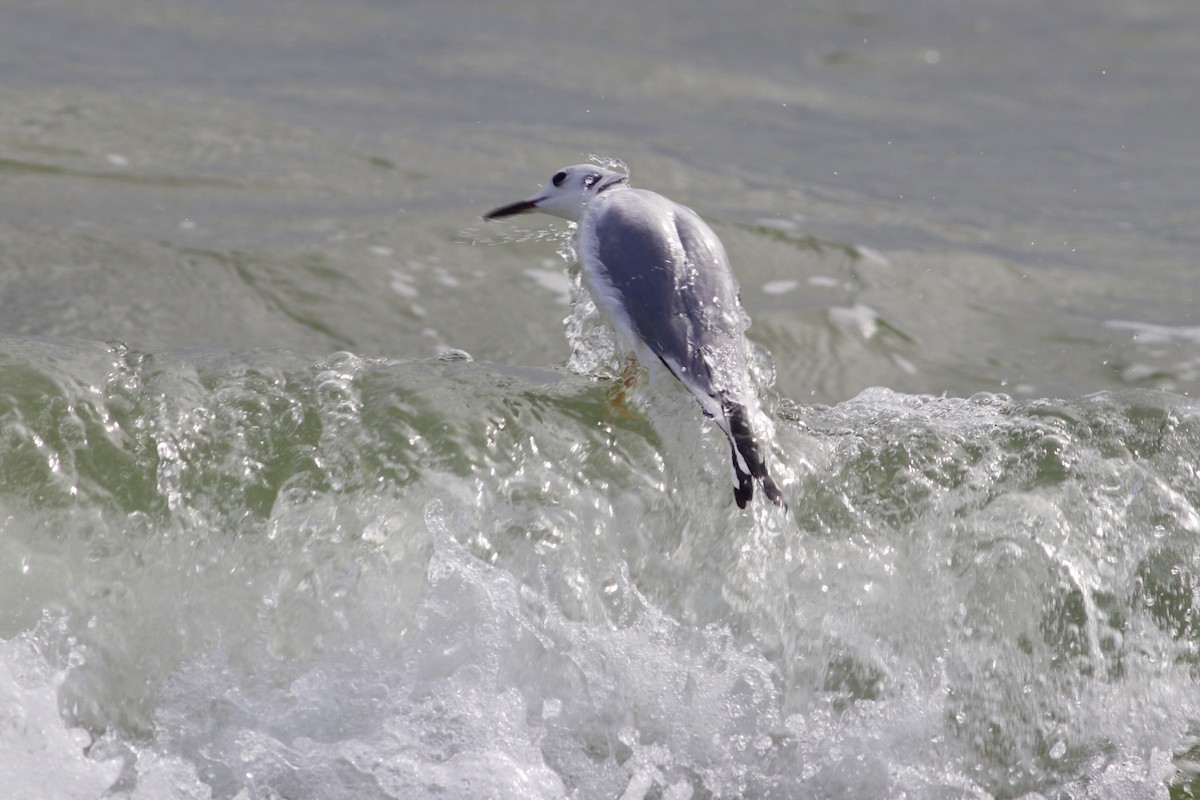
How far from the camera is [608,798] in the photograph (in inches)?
101

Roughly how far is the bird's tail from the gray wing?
0.24 ft

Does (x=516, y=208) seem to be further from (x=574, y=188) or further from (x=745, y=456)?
(x=745, y=456)

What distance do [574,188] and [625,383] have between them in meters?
0.87

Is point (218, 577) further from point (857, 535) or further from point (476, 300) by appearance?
point (476, 300)

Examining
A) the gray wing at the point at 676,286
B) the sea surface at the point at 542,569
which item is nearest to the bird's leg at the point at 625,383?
the sea surface at the point at 542,569

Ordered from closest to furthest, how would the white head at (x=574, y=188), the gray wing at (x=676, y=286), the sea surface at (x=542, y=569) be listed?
the sea surface at (x=542, y=569) → the gray wing at (x=676, y=286) → the white head at (x=574, y=188)

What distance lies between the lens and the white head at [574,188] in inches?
147

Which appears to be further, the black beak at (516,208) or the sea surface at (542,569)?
the black beak at (516,208)

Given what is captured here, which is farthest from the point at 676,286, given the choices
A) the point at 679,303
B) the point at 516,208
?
the point at 516,208

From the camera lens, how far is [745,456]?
2777mm

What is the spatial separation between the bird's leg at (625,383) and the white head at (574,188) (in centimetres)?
66

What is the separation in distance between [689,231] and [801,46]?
26.3ft

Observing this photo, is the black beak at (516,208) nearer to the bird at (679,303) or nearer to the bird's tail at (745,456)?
the bird at (679,303)

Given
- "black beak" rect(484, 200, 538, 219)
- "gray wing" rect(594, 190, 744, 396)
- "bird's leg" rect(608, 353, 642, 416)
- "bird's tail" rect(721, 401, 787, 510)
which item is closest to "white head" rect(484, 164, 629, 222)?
"black beak" rect(484, 200, 538, 219)
